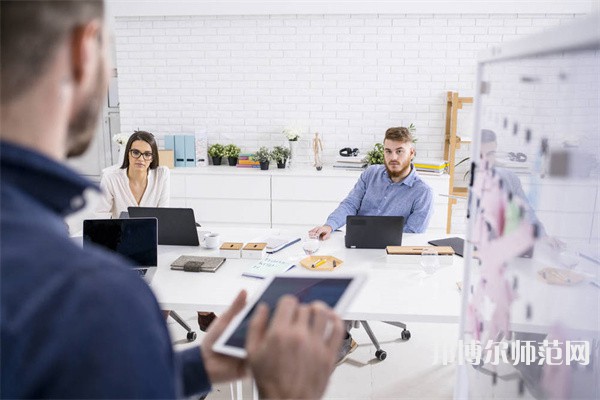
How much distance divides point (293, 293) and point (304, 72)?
4607mm

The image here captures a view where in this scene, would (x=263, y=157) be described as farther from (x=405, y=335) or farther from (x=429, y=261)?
(x=429, y=261)

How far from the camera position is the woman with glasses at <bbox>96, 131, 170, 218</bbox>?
12.0 feet

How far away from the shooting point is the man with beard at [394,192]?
3.55 meters

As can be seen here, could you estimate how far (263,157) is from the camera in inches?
215

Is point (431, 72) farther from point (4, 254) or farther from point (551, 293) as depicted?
point (4, 254)

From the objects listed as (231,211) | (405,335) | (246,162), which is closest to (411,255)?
(405,335)

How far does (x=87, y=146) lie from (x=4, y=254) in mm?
231

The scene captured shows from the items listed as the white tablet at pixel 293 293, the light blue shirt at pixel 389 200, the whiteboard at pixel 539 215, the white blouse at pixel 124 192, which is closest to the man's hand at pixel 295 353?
the white tablet at pixel 293 293

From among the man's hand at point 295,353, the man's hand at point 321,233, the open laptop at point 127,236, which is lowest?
the man's hand at point 321,233

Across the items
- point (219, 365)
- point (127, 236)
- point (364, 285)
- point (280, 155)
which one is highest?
point (280, 155)

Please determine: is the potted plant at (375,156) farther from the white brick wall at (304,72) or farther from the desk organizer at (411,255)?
the desk organizer at (411,255)

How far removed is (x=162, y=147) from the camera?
229 inches

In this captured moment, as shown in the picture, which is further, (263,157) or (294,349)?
(263,157)

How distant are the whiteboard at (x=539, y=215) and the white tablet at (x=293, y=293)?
0.31 m
